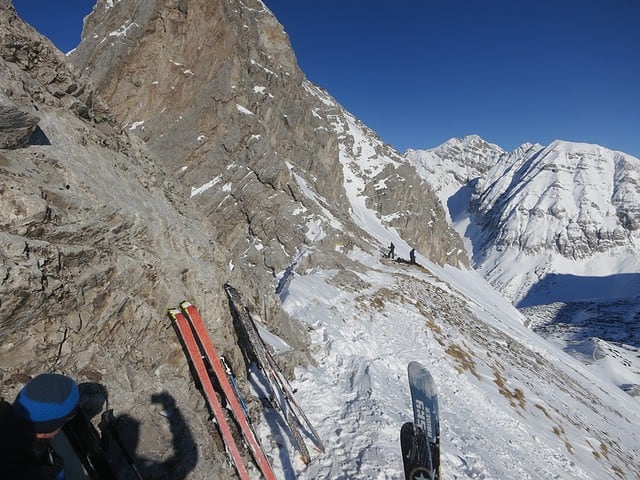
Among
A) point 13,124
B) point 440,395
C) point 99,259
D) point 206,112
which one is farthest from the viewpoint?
point 206,112

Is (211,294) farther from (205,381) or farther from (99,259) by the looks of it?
(99,259)

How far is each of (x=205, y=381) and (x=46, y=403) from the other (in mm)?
4808

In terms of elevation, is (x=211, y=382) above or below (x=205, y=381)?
below

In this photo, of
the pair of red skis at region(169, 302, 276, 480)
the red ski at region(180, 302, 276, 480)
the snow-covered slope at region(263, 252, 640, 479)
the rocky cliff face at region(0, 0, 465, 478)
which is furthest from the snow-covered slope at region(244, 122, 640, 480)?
the rocky cliff face at region(0, 0, 465, 478)

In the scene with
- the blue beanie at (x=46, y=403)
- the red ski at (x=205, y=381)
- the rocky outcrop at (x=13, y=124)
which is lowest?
the red ski at (x=205, y=381)

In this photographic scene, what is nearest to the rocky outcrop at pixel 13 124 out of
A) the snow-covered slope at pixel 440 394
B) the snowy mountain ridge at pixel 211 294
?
the snowy mountain ridge at pixel 211 294

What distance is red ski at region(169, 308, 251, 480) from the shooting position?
6.85m

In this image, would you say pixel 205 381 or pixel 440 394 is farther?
pixel 440 394

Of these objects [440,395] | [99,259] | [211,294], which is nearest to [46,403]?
[99,259]

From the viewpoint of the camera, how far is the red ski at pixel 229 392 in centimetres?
715

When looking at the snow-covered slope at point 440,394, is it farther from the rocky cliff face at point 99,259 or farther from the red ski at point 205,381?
the rocky cliff face at point 99,259

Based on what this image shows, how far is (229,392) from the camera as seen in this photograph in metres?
7.23

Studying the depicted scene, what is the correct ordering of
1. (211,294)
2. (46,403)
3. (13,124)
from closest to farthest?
(46,403)
(13,124)
(211,294)

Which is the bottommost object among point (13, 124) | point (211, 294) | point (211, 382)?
point (211, 382)
